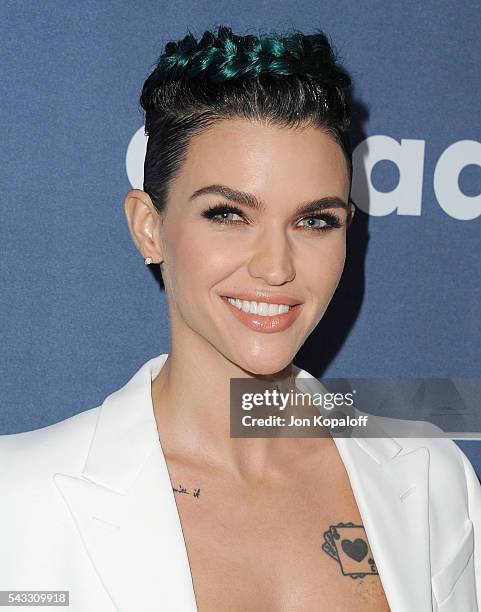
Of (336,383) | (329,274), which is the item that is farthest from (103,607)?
(336,383)

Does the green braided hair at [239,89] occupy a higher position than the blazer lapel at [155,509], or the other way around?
the green braided hair at [239,89]

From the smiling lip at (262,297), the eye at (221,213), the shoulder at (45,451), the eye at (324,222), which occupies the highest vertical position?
the eye at (324,222)

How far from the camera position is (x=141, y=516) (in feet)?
6.19

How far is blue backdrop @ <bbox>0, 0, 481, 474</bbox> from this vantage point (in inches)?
91.8

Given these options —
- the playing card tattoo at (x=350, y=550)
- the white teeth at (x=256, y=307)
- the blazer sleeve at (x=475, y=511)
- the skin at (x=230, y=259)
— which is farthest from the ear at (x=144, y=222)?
the blazer sleeve at (x=475, y=511)

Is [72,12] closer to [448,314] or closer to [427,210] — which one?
[427,210]

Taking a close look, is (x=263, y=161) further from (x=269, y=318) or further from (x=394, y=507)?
(x=394, y=507)

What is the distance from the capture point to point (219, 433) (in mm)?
2156

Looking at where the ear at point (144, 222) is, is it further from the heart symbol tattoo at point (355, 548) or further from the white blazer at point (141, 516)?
the heart symbol tattoo at point (355, 548)

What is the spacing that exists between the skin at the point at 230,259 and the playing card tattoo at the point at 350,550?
0.81 ft

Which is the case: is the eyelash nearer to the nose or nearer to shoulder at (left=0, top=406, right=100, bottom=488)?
the nose

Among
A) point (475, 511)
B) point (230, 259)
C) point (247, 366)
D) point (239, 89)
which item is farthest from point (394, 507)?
point (239, 89)

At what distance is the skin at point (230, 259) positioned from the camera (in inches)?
73.1

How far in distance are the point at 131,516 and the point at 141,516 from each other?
22 millimetres
